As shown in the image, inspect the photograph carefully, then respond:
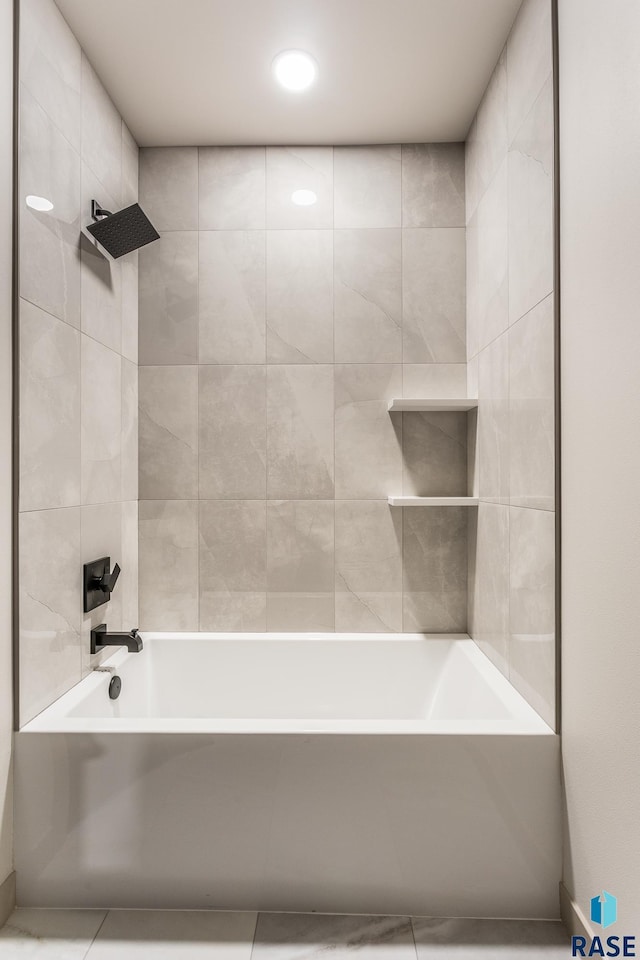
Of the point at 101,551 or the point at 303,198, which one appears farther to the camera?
the point at 303,198

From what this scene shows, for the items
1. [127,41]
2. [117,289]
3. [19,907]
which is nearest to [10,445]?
[117,289]

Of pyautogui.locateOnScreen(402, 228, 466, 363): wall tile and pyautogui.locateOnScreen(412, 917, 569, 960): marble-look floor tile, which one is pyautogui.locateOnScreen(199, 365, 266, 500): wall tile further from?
pyautogui.locateOnScreen(412, 917, 569, 960): marble-look floor tile

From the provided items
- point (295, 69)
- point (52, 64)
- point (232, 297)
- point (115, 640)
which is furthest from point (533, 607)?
point (52, 64)

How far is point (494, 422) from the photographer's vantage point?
202 centimetres

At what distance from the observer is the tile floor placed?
1395 millimetres

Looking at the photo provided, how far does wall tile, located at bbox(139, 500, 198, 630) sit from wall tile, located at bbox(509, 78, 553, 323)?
147 centimetres

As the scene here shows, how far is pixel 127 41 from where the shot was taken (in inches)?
73.9

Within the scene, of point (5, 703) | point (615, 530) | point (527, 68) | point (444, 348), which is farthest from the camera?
point (444, 348)

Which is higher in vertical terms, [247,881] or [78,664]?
[78,664]

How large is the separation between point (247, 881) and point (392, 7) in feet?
8.02

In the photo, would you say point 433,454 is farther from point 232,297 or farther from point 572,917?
point 572,917

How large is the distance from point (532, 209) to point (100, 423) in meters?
1.52

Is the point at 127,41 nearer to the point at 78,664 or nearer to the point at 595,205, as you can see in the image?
the point at 595,205

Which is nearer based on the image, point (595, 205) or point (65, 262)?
point (595, 205)
